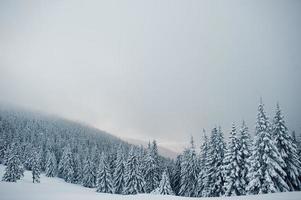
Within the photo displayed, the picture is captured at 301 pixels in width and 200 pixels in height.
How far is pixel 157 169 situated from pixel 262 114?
34.3m

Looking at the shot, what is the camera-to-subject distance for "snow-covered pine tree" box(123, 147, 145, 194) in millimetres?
57406

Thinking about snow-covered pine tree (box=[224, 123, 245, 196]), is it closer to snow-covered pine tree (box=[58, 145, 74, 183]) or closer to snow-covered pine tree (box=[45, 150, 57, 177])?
snow-covered pine tree (box=[58, 145, 74, 183])

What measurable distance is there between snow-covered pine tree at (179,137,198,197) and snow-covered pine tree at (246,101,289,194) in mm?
21075

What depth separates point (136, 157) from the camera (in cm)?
6022

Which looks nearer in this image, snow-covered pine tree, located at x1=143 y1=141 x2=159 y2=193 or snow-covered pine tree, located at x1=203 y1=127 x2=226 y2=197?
snow-covered pine tree, located at x1=203 y1=127 x2=226 y2=197

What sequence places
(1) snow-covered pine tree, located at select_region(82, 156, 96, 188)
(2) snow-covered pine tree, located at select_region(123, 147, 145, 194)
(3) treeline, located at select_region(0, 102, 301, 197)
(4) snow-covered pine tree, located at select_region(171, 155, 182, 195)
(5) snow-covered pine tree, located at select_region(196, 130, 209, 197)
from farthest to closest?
1. (1) snow-covered pine tree, located at select_region(82, 156, 96, 188)
2. (4) snow-covered pine tree, located at select_region(171, 155, 182, 195)
3. (2) snow-covered pine tree, located at select_region(123, 147, 145, 194)
4. (5) snow-covered pine tree, located at select_region(196, 130, 209, 197)
5. (3) treeline, located at select_region(0, 102, 301, 197)

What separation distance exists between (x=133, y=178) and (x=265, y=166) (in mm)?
33026

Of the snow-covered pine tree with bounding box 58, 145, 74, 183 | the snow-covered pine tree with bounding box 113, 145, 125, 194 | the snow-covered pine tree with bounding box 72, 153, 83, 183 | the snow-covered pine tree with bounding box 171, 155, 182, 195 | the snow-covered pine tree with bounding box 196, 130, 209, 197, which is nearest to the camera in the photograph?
the snow-covered pine tree with bounding box 196, 130, 209, 197

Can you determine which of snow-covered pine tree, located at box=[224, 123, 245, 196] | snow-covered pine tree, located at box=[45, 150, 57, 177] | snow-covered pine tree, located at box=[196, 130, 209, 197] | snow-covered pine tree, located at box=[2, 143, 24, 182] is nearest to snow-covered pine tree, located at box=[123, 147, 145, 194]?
snow-covered pine tree, located at box=[196, 130, 209, 197]

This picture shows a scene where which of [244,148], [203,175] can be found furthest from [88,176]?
[244,148]

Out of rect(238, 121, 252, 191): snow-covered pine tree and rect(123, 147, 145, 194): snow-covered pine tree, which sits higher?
rect(238, 121, 252, 191): snow-covered pine tree

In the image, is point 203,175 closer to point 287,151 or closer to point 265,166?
point 265,166

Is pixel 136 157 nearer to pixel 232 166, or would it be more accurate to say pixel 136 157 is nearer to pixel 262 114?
pixel 232 166

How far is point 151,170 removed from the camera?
6131 centimetres
